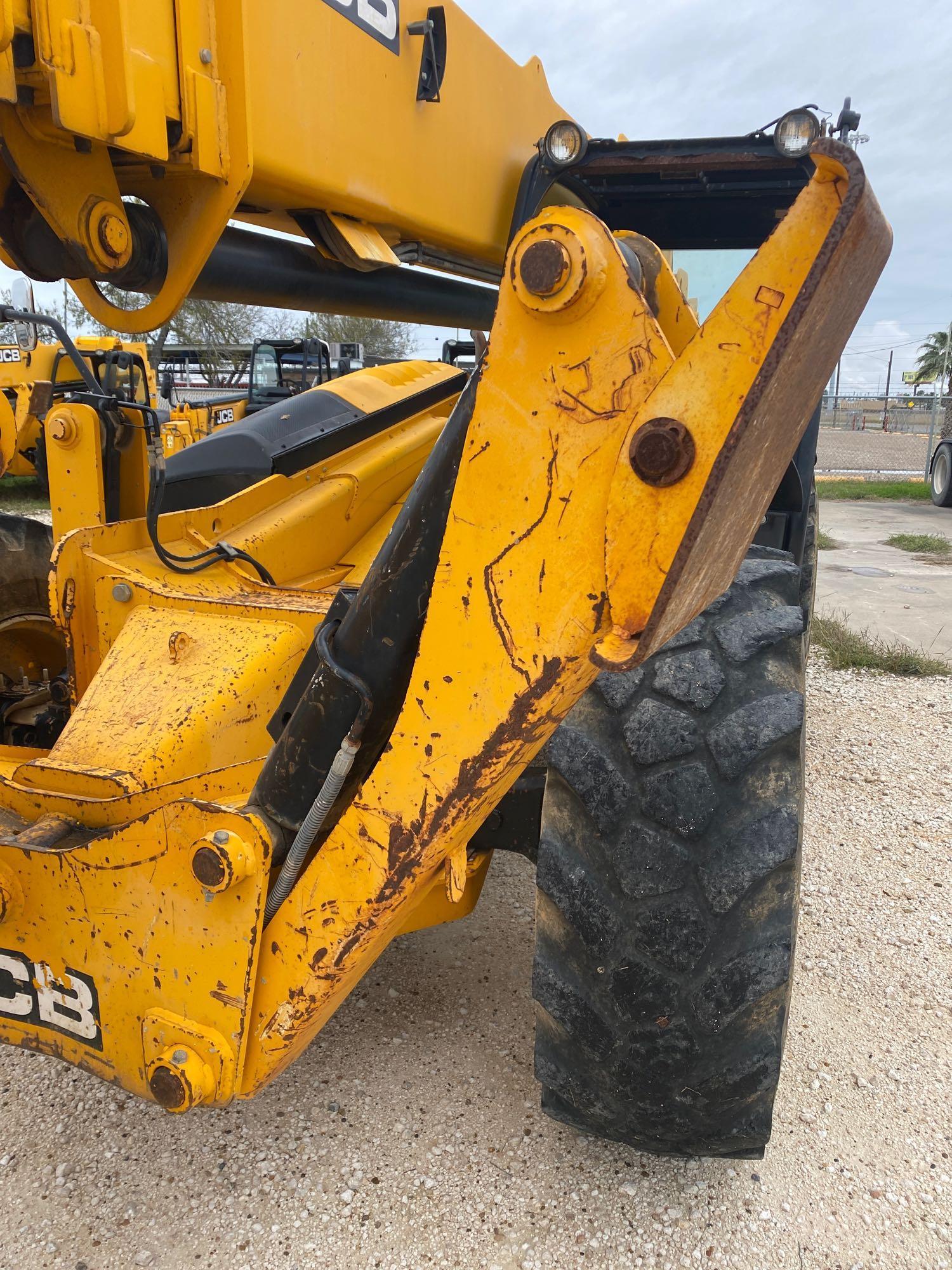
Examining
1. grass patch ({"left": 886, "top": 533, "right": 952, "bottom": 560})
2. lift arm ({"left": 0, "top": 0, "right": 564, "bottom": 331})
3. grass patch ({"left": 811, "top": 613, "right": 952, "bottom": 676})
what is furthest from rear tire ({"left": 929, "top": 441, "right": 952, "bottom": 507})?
lift arm ({"left": 0, "top": 0, "right": 564, "bottom": 331})

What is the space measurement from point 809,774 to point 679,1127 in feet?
8.95

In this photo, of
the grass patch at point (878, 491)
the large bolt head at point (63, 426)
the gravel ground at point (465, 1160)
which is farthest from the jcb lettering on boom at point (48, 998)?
the grass patch at point (878, 491)

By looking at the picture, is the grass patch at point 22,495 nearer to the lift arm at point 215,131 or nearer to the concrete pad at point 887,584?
the concrete pad at point 887,584

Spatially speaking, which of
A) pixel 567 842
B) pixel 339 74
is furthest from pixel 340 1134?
pixel 339 74

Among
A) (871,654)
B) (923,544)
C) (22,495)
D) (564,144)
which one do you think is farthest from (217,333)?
(564,144)

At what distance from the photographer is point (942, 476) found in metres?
14.7

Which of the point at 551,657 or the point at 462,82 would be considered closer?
the point at 551,657

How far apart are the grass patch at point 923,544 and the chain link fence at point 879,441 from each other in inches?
68.6

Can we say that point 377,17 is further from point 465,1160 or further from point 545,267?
point 465,1160

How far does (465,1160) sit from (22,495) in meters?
15.0

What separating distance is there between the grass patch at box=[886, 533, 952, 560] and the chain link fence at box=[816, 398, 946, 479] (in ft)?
5.72

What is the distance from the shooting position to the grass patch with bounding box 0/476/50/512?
1381cm

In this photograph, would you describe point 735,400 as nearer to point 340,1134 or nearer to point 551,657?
point 551,657

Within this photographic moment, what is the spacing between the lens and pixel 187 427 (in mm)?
11422
